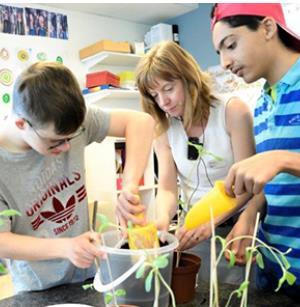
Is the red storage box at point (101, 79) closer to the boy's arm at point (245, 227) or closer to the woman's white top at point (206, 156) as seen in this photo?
the woman's white top at point (206, 156)

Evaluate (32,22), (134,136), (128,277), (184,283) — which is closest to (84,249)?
(128,277)

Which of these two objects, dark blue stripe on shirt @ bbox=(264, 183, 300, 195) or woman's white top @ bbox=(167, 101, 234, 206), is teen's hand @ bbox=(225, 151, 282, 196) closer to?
dark blue stripe on shirt @ bbox=(264, 183, 300, 195)

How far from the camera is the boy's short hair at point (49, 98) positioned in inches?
33.5

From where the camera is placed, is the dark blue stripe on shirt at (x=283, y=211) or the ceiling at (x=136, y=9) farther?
the ceiling at (x=136, y=9)

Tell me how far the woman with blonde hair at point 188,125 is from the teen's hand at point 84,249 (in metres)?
0.41

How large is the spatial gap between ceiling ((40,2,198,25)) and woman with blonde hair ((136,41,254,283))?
5.88ft

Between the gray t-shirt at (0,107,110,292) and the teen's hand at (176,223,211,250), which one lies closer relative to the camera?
the teen's hand at (176,223,211,250)

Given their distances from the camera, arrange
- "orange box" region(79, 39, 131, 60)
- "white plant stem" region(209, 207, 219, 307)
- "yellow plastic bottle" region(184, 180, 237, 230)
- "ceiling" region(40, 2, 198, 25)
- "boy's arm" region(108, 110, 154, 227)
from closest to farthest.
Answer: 1. "white plant stem" region(209, 207, 219, 307)
2. "yellow plastic bottle" region(184, 180, 237, 230)
3. "boy's arm" region(108, 110, 154, 227)
4. "orange box" region(79, 39, 131, 60)
5. "ceiling" region(40, 2, 198, 25)

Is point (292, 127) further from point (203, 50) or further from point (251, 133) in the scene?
point (203, 50)

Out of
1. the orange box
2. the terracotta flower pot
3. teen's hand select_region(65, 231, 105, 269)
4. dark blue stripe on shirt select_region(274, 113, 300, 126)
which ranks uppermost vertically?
the orange box

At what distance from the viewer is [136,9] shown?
2.94 meters

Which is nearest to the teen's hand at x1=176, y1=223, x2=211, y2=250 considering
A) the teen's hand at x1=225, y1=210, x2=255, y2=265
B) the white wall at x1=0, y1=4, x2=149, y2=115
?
the teen's hand at x1=225, y1=210, x2=255, y2=265

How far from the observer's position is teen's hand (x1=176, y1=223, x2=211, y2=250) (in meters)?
0.84

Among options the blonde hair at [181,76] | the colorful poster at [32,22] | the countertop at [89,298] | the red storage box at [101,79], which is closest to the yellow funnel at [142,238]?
the countertop at [89,298]
